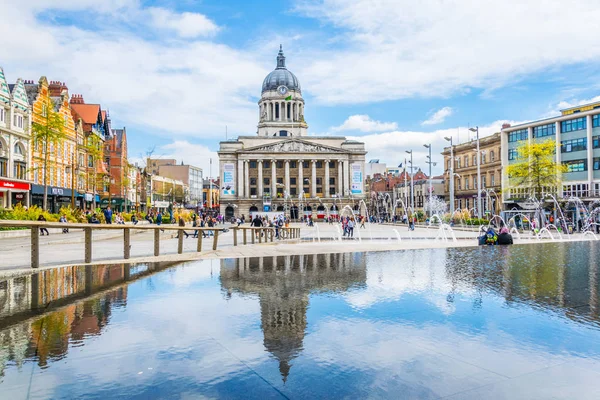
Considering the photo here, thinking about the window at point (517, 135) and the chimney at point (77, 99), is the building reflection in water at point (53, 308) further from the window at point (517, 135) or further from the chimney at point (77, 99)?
the window at point (517, 135)

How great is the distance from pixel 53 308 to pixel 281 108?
5302 inches

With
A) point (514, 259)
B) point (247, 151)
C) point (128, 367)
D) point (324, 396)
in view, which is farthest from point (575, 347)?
point (247, 151)

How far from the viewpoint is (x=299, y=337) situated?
562 cm

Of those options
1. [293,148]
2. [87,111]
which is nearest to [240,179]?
[293,148]

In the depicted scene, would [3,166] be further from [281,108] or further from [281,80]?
[281,80]

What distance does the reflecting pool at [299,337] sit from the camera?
13.6 feet

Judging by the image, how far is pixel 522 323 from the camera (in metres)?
6.30

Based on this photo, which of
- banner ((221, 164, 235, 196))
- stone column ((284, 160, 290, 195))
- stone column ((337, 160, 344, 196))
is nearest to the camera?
banner ((221, 164, 235, 196))

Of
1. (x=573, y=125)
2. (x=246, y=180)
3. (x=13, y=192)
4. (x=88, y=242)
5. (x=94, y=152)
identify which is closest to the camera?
(x=88, y=242)

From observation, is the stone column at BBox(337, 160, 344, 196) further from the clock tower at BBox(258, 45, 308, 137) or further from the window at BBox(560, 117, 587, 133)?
the window at BBox(560, 117, 587, 133)

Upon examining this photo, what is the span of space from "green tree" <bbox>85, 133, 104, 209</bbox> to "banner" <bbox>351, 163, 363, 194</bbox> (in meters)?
66.4

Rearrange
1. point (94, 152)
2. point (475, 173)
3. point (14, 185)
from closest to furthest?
point (14, 185) → point (94, 152) → point (475, 173)

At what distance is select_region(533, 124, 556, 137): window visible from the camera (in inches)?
2628

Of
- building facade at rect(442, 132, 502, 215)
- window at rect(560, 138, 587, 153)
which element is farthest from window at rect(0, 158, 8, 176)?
window at rect(560, 138, 587, 153)
